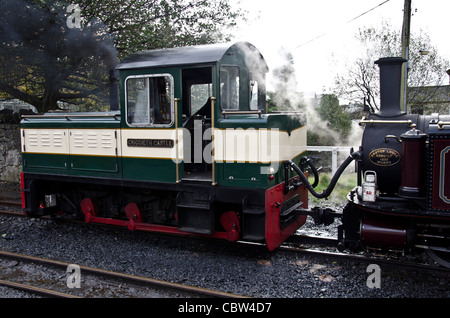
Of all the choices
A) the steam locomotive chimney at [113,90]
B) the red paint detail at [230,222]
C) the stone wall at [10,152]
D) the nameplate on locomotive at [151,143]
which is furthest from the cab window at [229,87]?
the stone wall at [10,152]

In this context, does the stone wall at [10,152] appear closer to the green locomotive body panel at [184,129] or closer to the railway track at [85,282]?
the green locomotive body panel at [184,129]

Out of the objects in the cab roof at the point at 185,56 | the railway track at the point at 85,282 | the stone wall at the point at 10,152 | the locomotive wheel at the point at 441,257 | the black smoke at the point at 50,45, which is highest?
the black smoke at the point at 50,45

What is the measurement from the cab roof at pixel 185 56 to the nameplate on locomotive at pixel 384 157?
2549 millimetres

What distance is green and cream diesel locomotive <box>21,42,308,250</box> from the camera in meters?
5.55

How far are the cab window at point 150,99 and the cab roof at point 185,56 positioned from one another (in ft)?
0.73

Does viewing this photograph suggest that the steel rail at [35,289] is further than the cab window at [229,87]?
No

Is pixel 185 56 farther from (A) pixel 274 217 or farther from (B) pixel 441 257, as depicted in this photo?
(B) pixel 441 257

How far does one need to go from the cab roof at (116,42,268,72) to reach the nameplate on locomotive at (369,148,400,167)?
2549 mm

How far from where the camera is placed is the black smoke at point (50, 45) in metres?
8.84

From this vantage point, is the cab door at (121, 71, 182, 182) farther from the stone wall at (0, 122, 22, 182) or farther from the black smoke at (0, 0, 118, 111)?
the stone wall at (0, 122, 22, 182)

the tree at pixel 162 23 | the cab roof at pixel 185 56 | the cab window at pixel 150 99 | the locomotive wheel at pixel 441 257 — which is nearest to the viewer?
the locomotive wheel at pixel 441 257

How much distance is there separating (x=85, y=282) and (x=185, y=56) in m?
3.58

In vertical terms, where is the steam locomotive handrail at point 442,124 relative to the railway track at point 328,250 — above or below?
above

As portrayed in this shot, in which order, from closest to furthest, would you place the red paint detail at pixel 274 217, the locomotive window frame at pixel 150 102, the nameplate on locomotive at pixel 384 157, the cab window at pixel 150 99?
the nameplate on locomotive at pixel 384 157, the red paint detail at pixel 274 217, the locomotive window frame at pixel 150 102, the cab window at pixel 150 99
